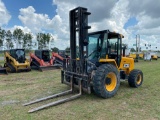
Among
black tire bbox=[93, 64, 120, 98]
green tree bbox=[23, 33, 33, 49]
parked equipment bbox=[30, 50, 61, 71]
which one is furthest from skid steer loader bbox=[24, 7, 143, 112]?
green tree bbox=[23, 33, 33, 49]

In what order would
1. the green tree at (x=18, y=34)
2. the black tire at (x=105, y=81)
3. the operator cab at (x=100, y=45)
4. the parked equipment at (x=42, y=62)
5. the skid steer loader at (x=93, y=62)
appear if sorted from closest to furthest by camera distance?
1. the black tire at (x=105, y=81)
2. the skid steer loader at (x=93, y=62)
3. the operator cab at (x=100, y=45)
4. the parked equipment at (x=42, y=62)
5. the green tree at (x=18, y=34)

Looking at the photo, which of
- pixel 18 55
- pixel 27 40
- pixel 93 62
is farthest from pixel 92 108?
pixel 27 40

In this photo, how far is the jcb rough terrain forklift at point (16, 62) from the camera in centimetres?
1230

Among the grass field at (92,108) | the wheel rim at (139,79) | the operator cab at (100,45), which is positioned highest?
the operator cab at (100,45)

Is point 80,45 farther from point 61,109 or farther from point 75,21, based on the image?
point 61,109

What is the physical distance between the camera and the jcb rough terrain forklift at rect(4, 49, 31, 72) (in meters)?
12.3

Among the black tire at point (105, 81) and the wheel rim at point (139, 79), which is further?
the wheel rim at point (139, 79)

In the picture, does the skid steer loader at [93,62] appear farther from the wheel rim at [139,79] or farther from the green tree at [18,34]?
the green tree at [18,34]

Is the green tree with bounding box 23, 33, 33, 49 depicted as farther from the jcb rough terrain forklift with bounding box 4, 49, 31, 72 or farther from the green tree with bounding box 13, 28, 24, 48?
the jcb rough terrain forklift with bounding box 4, 49, 31, 72

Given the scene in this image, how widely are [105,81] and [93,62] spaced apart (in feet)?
2.85

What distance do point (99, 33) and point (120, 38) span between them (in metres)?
1.05

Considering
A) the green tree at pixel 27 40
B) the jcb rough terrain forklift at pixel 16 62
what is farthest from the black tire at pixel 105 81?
the green tree at pixel 27 40

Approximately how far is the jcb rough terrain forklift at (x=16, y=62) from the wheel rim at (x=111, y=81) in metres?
8.93

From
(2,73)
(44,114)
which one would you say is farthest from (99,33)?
(2,73)
